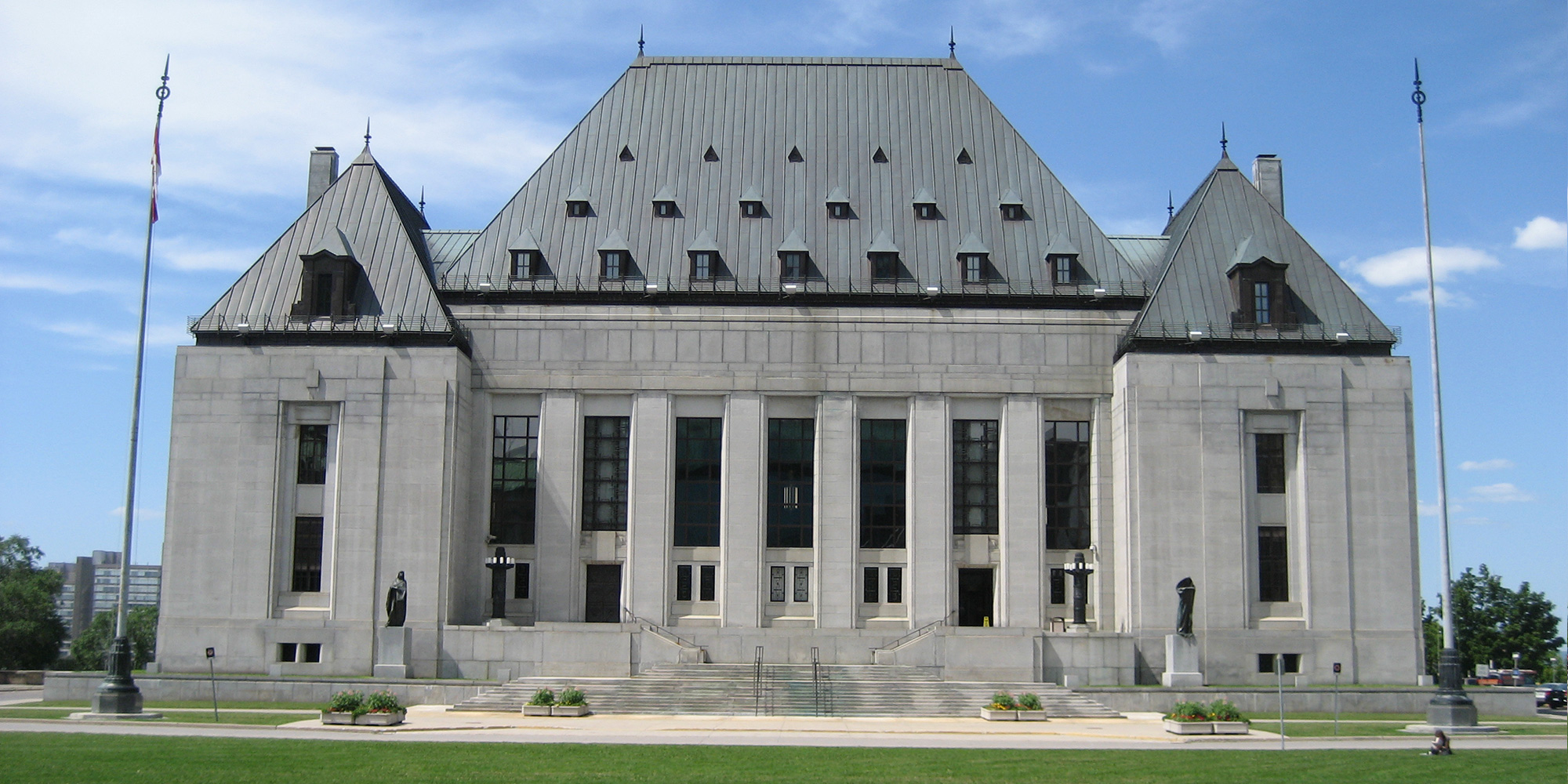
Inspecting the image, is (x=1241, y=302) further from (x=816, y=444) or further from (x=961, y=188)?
(x=816, y=444)

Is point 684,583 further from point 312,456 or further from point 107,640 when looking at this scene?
point 107,640

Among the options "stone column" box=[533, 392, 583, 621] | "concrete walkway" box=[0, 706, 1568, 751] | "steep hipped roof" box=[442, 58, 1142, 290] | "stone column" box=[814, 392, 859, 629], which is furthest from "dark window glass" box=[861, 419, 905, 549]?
"concrete walkway" box=[0, 706, 1568, 751]

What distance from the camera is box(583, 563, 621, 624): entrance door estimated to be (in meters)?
52.5

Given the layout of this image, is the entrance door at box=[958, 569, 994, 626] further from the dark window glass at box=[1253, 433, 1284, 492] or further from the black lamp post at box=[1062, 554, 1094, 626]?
the dark window glass at box=[1253, 433, 1284, 492]

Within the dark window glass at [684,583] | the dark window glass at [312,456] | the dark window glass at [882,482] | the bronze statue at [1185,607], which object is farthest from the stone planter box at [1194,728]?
the dark window glass at [312,456]

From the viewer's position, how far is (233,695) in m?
44.6

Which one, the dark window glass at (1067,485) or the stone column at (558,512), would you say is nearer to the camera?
the stone column at (558,512)

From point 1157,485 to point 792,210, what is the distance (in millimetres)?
18700

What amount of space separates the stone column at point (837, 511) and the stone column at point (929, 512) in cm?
222

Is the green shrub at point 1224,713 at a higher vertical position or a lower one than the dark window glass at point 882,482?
lower

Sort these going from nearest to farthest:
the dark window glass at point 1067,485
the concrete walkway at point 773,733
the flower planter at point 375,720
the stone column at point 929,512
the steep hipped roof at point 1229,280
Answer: the concrete walkway at point 773,733
the flower planter at point 375,720
the steep hipped roof at point 1229,280
the stone column at point 929,512
the dark window glass at point 1067,485

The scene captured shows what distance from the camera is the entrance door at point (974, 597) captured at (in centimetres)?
5266

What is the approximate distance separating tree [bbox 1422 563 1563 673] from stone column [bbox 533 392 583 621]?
54.0 metres

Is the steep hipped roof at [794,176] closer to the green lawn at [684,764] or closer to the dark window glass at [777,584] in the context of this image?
the dark window glass at [777,584]
